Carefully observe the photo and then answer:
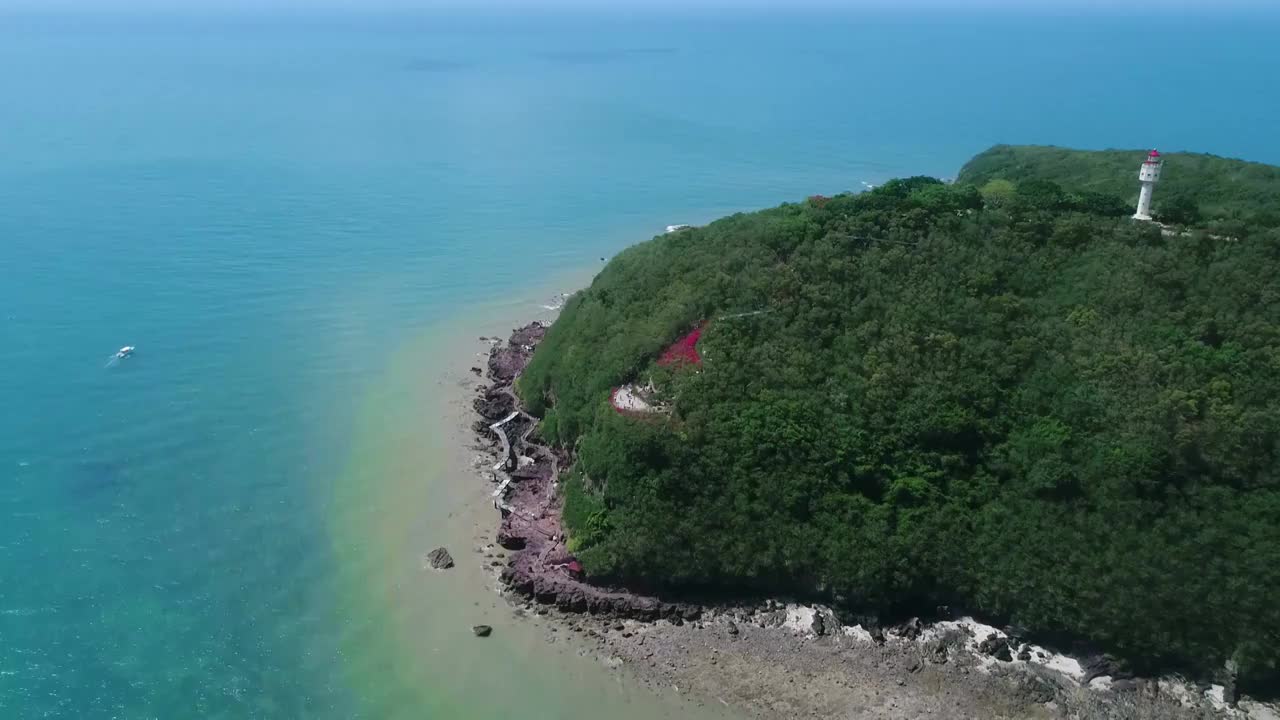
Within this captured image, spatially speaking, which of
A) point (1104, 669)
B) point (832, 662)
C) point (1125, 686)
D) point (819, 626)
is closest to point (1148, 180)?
point (1104, 669)

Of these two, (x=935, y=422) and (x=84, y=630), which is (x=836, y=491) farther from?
(x=84, y=630)

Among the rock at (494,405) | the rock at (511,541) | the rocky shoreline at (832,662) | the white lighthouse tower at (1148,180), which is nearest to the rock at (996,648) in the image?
the rocky shoreline at (832,662)

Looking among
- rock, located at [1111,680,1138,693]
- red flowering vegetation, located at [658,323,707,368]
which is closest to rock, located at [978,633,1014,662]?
rock, located at [1111,680,1138,693]

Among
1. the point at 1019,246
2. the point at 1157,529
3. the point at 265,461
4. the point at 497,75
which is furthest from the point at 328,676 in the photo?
the point at 497,75

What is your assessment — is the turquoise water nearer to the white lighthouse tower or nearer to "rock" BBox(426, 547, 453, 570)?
"rock" BBox(426, 547, 453, 570)

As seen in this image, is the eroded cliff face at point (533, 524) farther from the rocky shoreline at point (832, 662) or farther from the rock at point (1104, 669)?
the rock at point (1104, 669)

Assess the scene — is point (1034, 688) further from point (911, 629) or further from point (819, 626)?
point (819, 626)
